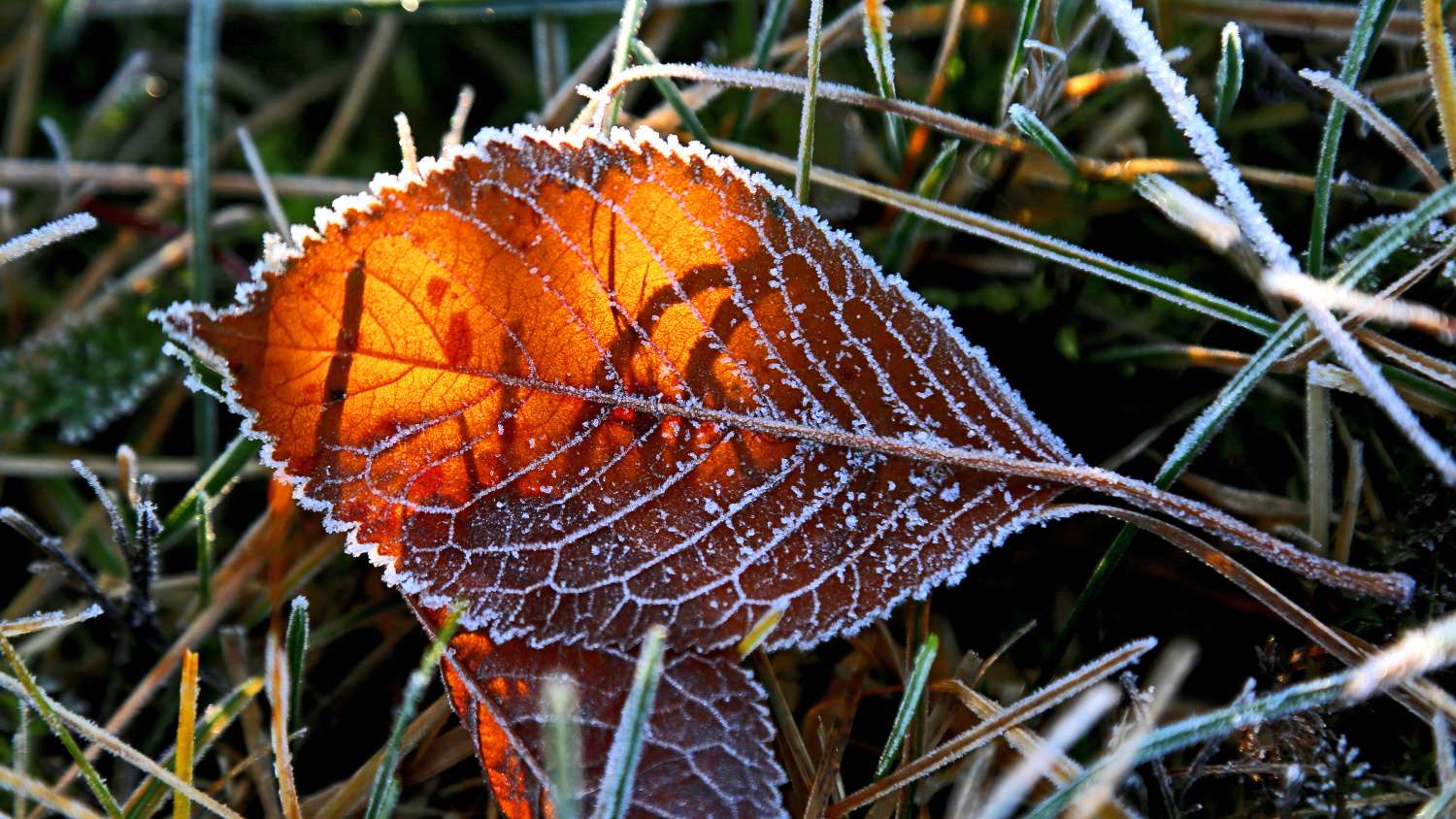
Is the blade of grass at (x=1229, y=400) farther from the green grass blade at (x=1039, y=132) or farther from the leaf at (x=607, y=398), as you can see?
the green grass blade at (x=1039, y=132)

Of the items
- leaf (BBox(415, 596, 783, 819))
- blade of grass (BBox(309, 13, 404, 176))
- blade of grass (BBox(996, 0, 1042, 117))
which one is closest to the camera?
leaf (BBox(415, 596, 783, 819))

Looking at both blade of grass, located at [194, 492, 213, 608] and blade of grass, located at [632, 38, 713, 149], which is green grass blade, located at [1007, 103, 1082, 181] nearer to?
blade of grass, located at [632, 38, 713, 149]

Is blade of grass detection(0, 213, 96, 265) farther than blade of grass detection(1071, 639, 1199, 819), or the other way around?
blade of grass detection(0, 213, 96, 265)

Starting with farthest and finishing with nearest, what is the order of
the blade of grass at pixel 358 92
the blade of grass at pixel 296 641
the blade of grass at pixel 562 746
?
the blade of grass at pixel 358 92, the blade of grass at pixel 296 641, the blade of grass at pixel 562 746

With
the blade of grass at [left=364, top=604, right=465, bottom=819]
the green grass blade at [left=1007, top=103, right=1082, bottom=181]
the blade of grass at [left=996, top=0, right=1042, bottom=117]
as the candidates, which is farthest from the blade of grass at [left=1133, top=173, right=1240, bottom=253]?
the blade of grass at [left=364, top=604, right=465, bottom=819]

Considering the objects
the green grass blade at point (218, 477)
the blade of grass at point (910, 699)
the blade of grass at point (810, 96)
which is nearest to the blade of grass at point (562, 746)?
the blade of grass at point (910, 699)

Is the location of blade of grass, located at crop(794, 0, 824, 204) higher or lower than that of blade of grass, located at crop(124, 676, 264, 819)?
higher

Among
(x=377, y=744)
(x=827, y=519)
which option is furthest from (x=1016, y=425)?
(x=377, y=744)
